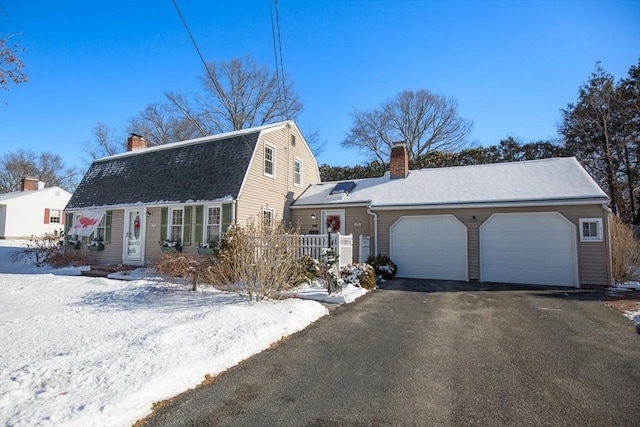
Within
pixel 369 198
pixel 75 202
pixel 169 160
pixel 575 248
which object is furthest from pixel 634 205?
pixel 75 202

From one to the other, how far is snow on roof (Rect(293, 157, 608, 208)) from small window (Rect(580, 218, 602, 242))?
70cm

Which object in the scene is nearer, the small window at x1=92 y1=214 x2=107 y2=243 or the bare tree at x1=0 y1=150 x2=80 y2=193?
the small window at x1=92 y1=214 x2=107 y2=243

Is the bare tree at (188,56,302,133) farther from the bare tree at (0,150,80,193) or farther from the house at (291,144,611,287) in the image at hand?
the bare tree at (0,150,80,193)

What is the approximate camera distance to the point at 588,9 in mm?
9906

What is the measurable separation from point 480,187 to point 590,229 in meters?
3.61

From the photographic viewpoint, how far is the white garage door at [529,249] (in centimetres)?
1098

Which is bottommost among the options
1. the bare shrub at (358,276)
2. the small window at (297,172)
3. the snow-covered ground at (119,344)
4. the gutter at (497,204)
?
the snow-covered ground at (119,344)

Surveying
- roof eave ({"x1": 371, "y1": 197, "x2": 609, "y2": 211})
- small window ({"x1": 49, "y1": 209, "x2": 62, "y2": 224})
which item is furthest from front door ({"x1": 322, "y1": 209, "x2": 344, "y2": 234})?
small window ({"x1": 49, "y1": 209, "x2": 62, "y2": 224})

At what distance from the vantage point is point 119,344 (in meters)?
4.70

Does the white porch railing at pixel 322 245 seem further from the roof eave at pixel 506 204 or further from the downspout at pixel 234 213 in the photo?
the roof eave at pixel 506 204

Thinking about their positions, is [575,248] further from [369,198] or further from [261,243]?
[261,243]

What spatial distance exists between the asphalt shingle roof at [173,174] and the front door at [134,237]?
54cm

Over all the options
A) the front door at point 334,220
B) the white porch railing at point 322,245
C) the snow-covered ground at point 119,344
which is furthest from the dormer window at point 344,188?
the snow-covered ground at point 119,344

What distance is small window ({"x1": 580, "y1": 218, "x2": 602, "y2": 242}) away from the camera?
10719 millimetres
